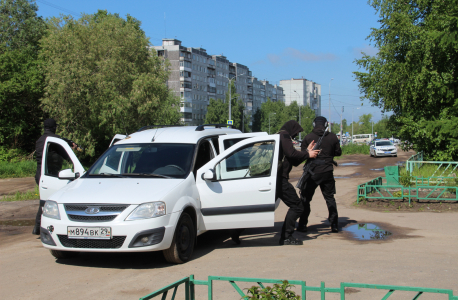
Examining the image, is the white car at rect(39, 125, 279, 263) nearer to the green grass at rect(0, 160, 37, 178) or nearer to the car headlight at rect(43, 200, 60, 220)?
the car headlight at rect(43, 200, 60, 220)

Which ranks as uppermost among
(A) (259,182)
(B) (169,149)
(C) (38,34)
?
(C) (38,34)

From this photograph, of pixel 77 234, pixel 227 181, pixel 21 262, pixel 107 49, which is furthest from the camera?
pixel 107 49

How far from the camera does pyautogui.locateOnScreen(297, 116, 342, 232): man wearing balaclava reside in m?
7.62

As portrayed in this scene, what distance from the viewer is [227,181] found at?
641 centimetres

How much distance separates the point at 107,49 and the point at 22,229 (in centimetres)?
2489

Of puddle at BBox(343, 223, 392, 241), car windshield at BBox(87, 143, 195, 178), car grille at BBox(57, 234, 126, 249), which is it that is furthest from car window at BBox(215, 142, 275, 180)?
puddle at BBox(343, 223, 392, 241)

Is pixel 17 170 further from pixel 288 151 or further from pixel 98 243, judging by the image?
pixel 288 151

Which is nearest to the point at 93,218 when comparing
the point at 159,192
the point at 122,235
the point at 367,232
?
the point at 122,235

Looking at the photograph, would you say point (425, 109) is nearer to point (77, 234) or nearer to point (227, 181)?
point (227, 181)

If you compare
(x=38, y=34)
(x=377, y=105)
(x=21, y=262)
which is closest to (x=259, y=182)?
(x=21, y=262)

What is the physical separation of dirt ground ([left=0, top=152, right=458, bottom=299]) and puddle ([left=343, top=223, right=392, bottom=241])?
0.45 feet

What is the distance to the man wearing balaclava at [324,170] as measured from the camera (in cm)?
762

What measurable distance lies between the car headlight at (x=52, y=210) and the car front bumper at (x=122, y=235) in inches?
3.0

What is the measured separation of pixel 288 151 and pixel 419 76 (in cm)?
1303
